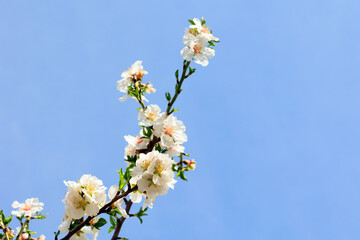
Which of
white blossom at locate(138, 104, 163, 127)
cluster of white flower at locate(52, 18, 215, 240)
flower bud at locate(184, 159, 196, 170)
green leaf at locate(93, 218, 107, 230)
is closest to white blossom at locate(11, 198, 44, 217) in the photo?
cluster of white flower at locate(52, 18, 215, 240)

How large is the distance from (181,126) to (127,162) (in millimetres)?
627

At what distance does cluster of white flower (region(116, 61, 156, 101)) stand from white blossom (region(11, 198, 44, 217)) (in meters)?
1.34

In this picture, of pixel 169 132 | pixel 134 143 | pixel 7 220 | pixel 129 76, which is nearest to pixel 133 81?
pixel 129 76

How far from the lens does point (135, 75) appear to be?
378 cm

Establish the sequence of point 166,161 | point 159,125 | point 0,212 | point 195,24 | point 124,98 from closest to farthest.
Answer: point 166,161 → point 159,125 → point 0,212 → point 195,24 → point 124,98

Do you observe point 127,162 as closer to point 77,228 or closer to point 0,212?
point 77,228

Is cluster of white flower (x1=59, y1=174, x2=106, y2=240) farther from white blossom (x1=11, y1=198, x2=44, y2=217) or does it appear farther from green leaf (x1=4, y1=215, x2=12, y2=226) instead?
green leaf (x1=4, y1=215, x2=12, y2=226)

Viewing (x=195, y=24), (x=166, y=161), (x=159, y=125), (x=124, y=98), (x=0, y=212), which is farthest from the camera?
(x=124, y=98)

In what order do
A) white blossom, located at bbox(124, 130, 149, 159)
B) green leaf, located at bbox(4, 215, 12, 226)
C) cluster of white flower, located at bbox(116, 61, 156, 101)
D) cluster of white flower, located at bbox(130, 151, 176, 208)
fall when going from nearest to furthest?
cluster of white flower, located at bbox(130, 151, 176, 208), white blossom, located at bbox(124, 130, 149, 159), green leaf, located at bbox(4, 215, 12, 226), cluster of white flower, located at bbox(116, 61, 156, 101)

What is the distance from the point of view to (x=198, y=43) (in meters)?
3.35

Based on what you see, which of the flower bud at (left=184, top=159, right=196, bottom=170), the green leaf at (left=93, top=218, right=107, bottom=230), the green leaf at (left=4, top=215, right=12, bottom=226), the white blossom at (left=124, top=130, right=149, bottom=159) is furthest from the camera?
the flower bud at (left=184, top=159, right=196, bottom=170)

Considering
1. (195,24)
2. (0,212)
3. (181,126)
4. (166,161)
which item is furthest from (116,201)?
(195,24)

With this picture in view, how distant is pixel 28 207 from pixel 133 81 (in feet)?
5.34

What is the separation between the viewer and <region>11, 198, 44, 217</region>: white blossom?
128 inches
